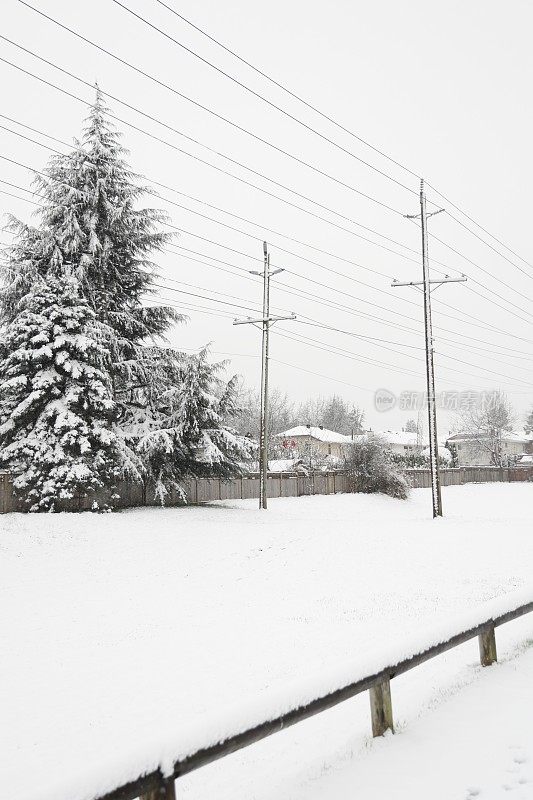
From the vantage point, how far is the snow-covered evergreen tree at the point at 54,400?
21.0m

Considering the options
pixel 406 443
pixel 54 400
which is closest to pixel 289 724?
pixel 54 400

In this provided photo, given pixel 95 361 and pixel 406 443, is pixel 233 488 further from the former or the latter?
pixel 406 443

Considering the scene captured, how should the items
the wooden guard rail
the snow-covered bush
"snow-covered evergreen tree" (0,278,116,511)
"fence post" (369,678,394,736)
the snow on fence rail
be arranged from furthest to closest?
the snow-covered bush, the snow on fence rail, "snow-covered evergreen tree" (0,278,116,511), "fence post" (369,678,394,736), the wooden guard rail

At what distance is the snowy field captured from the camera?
14.1ft

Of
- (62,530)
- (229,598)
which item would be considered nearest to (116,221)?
(62,530)

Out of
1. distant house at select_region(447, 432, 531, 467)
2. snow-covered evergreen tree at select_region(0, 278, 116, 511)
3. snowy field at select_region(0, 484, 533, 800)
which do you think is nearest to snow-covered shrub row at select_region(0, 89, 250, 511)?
snow-covered evergreen tree at select_region(0, 278, 116, 511)

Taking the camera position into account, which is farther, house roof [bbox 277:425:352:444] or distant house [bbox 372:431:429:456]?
distant house [bbox 372:431:429:456]

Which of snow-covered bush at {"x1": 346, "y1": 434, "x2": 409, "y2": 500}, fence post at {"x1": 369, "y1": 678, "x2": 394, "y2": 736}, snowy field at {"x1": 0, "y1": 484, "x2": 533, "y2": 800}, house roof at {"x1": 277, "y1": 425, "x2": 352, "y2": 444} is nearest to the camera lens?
snowy field at {"x1": 0, "y1": 484, "x2": 533, "y2": 800}

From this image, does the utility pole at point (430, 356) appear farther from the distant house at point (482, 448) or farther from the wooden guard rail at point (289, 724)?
the distant house at point (482, 448)

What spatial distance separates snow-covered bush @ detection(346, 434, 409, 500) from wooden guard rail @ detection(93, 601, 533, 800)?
3139cm

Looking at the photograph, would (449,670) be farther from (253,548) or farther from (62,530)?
(62,530)

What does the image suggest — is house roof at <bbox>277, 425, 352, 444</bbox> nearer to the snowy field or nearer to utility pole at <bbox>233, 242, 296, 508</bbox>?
utility pole at <bbox>233, 242, 296, 508</bbox>

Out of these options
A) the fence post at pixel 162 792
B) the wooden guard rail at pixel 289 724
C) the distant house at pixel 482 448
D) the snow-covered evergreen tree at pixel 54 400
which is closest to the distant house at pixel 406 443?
the distant house at pixel 482 448

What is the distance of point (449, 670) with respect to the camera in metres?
7.35
